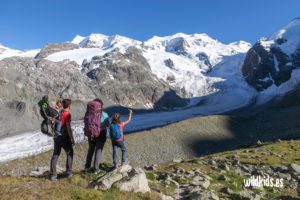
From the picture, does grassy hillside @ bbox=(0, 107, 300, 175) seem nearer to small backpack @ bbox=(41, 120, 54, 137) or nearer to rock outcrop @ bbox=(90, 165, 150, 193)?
small backpack @ bbox=(41, 120, 54, 137)

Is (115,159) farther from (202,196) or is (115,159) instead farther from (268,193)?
(268,193)

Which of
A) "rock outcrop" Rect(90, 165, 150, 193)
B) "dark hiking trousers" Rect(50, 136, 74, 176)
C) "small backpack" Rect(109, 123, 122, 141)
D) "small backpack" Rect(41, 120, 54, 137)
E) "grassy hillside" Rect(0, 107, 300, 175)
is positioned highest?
"small backpack" Rect(41, 120, 54, 137)

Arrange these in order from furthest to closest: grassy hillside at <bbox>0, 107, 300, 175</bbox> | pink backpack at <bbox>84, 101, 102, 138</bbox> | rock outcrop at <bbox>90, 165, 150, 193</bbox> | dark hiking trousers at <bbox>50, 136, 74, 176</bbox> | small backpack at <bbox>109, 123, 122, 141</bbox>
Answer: grassy hillside at <bbox>0, 107, 300, 175</bbox>
small backpack at <bbox>109, 123, 122, 141</bbox>
pink backpack at <bbox>84, 101, 102, 138</bbox>
dark hiking trousers at <bbox>50, 136, 74, 176</bbox>
rock outcrop at <bbox>90, 165, 150, 193</bbox>

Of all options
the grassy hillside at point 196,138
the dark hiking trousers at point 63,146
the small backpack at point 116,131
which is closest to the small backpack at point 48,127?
the dark hiking trousers at point 63,146

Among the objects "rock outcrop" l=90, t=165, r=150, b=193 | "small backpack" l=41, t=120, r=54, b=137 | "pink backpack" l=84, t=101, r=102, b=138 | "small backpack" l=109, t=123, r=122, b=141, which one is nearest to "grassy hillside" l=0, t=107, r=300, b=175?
"small backpack" l=109, t=123, r=122, b=141

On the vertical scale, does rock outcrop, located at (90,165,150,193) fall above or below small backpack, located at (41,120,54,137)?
below

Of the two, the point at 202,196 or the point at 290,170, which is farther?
the point at 290,170

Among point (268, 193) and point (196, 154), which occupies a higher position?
point (268, 193)

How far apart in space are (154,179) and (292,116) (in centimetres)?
15225

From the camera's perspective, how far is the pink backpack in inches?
753

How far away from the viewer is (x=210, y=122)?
138 m

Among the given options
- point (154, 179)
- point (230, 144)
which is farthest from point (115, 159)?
point (230, 144)

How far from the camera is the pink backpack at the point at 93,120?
1912 centimetres

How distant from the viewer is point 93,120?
19.1 meters
